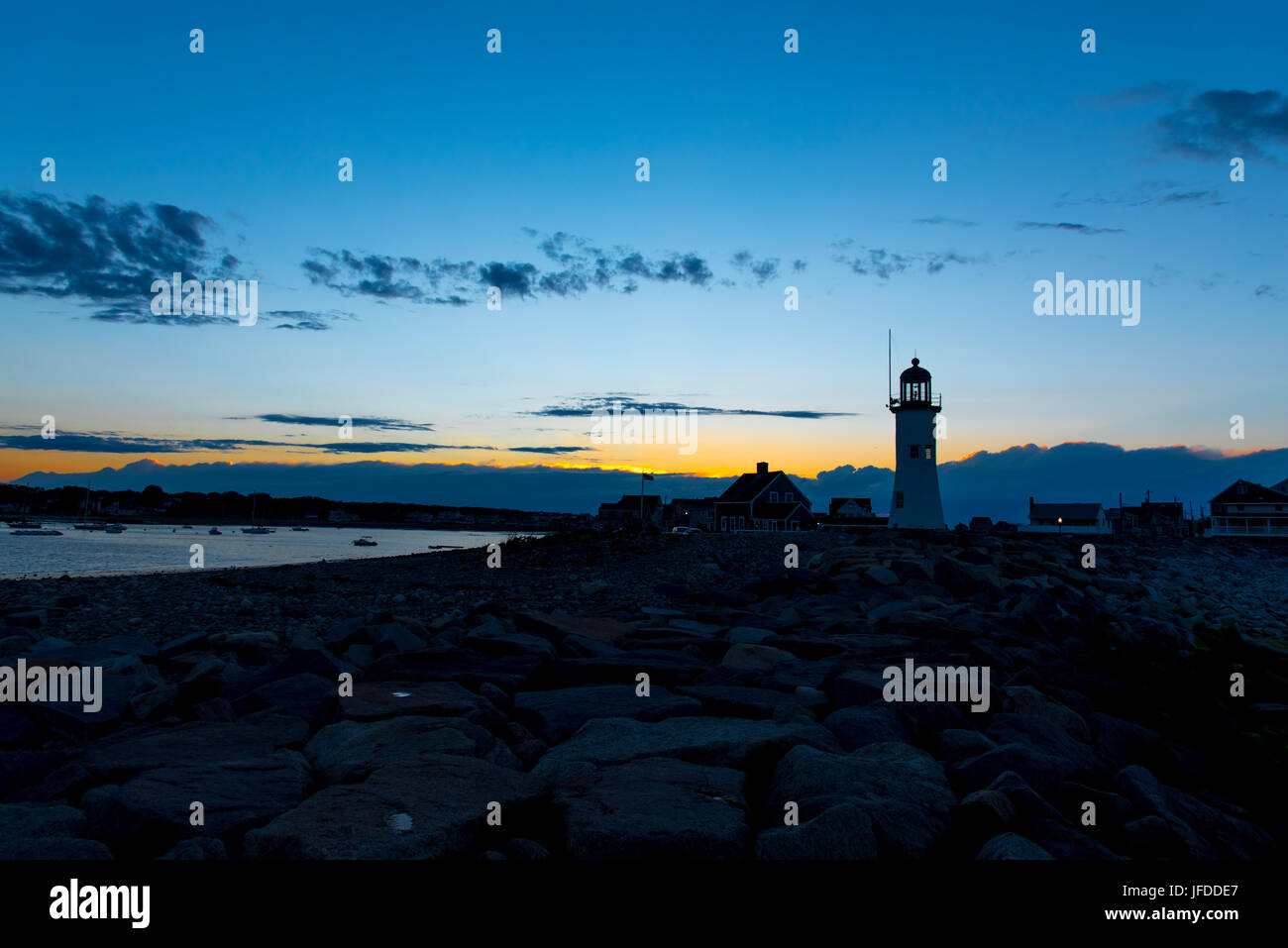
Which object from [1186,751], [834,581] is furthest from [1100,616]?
[1186,751]

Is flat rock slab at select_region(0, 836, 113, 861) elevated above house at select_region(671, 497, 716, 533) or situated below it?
above

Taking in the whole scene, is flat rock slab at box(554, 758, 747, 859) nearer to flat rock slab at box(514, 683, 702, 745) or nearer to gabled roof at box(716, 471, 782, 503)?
flat rock slab at box(514, 683, 702, 745)

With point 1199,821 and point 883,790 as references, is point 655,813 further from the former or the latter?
point 1199,821

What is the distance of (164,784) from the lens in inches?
180

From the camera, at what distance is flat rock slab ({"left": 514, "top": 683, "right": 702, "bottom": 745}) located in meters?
6.32

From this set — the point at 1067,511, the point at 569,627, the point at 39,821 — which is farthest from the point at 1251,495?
the point at 39,821

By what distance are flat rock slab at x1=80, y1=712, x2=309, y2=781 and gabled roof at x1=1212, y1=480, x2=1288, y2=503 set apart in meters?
85.8

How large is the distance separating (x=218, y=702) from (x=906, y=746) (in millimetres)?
5156

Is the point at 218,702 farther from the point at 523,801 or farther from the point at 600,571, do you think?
the point at 600,571

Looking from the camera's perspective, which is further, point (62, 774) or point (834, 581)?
point (834, 581)

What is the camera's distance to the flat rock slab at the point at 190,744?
201 inches

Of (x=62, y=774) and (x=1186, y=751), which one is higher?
(x=62, y=774)

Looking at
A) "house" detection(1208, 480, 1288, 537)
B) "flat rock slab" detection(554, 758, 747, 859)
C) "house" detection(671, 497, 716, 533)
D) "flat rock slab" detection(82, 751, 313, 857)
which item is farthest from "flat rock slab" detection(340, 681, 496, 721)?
"house" detection(1208, 480, 1288, 537)

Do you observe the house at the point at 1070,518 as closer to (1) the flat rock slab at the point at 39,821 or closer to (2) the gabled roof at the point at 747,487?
(2) the gabled roof at the point at 747,487
